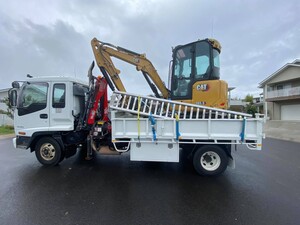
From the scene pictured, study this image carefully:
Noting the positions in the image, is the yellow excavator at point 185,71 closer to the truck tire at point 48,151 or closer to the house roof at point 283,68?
the truck tire at point 48,151

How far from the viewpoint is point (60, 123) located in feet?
16.6

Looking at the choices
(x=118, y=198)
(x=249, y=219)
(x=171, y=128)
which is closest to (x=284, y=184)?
(x=249, y=219)

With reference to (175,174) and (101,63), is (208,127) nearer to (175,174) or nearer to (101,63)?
(175,174)

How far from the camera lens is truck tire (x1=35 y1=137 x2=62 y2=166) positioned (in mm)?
5094

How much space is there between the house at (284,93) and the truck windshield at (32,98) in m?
25.4

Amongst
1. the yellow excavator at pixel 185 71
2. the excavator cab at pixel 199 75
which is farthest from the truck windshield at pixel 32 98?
the excavator cab at pixel 199 75

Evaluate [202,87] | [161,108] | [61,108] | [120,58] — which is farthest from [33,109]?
[202,87]

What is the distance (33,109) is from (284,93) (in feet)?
87.5

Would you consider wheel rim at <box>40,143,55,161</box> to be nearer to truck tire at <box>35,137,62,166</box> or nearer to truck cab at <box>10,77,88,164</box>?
truck tire at <box>35,137,62,166</box>

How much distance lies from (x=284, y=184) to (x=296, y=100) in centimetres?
2303

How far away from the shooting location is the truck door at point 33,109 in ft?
16.6

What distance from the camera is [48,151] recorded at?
5.16 metres

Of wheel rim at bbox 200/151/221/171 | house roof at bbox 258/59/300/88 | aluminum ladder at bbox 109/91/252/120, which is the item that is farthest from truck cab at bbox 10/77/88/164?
house roof at bbox 258/59/300/88

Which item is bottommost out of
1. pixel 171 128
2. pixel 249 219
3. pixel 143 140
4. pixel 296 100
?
pixel 249 219
